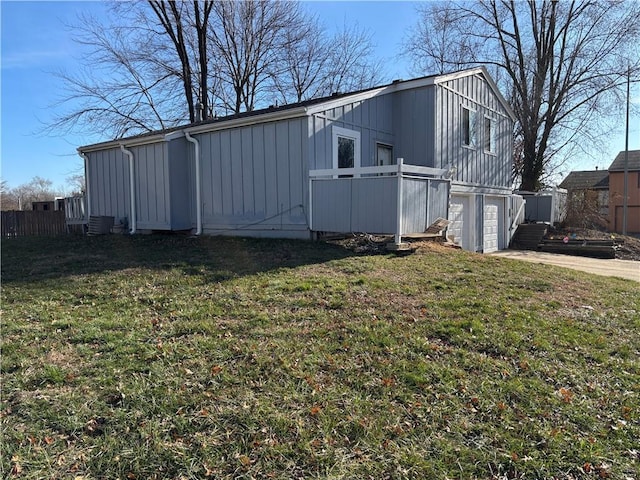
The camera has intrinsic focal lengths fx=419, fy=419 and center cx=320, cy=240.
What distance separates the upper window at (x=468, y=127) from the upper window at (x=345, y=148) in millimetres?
4235

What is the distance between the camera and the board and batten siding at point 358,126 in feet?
31.1

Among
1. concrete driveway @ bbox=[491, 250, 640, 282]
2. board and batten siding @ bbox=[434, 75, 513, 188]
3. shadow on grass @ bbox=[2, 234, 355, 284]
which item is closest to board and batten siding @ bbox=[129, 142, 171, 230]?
shadow on grass @ bbox=[2, 234, 355, 284]

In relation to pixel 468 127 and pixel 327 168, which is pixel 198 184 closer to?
pixel 327 168

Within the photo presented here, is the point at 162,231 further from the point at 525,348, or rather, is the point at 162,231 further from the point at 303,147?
the point at 525,348

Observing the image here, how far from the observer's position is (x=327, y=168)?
973 cm

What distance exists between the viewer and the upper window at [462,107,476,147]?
42.9 feet

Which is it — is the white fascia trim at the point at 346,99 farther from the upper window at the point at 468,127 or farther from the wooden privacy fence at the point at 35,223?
the wooden privacy fence at the point at 35,223

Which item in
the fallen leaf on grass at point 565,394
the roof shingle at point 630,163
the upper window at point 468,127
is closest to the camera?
the fallen leaf on grass at point 565,394

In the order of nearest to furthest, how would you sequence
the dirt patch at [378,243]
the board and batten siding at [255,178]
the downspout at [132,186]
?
the dirt patch at [378,243], the board and batten siding at [255,178], the downspout at [132,186]

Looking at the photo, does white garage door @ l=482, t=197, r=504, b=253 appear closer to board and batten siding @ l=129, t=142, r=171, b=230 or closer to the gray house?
the gray house

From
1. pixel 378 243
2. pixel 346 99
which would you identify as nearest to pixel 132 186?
pixel 346 99

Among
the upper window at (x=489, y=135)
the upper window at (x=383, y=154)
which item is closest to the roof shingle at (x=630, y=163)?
the upper window at (x=489, y=135)

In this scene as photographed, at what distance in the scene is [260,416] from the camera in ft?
8.92

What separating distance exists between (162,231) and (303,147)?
5.22m
